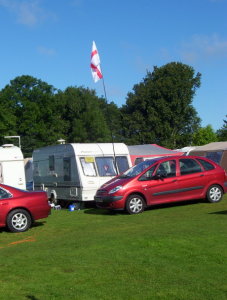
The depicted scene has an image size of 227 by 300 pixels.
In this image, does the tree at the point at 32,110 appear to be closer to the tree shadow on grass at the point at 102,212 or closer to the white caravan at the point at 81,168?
the white caravan at the point at 81,168

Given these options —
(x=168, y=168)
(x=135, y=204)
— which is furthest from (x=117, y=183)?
(x=168, y=168)

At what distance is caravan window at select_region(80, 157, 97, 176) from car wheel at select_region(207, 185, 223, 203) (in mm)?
4221

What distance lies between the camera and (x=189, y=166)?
585 inches

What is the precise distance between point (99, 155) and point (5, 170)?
4.11 metres

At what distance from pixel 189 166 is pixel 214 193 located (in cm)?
126

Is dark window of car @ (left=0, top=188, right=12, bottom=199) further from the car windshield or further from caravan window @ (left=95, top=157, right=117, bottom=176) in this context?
caravan window @ (left=95, top=157, right=117, bottom=176)

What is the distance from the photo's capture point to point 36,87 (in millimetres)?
59781

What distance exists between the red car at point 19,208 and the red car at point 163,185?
2.44 meters

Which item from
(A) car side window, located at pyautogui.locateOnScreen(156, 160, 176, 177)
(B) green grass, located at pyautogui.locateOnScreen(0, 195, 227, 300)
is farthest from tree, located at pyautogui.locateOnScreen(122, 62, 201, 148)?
(B) green grass, located at pyautogui.locateOnScreen(0, 195, 227, 300)

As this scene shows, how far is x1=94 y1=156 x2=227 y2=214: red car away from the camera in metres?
13.9

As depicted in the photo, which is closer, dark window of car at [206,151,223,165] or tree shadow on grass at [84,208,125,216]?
tree shadow on grass at [84,208,125,216]

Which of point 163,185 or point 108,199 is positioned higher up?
point 163,185

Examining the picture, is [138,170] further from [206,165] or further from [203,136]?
[203,136]

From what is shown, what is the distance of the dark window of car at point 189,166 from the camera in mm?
14702
